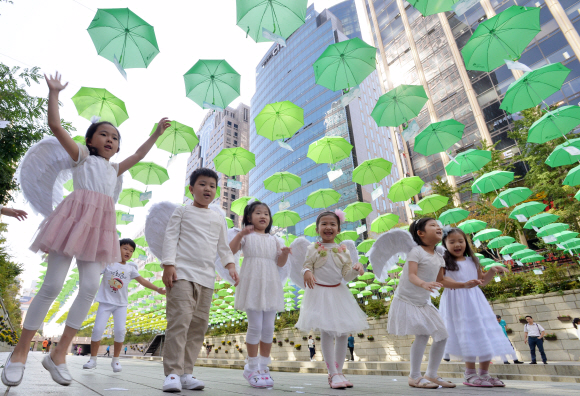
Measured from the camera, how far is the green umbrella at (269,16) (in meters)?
5.09

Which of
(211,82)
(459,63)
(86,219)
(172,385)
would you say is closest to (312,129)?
(459,63)

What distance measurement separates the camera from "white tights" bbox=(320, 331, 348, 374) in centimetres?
291

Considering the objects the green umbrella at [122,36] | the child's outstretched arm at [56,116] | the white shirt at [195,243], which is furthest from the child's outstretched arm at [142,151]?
the green umbrella at [122,36]

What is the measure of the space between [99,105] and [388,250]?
671cm

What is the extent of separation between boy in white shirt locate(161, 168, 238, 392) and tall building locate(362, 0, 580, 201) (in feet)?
73.9

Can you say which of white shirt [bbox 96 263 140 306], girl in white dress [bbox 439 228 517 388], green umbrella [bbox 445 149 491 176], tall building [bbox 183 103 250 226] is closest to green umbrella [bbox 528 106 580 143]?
Answer: green umbrella [bbox 445 149 491 176]

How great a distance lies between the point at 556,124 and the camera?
699 cm

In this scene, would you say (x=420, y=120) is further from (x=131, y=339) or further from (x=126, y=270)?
(x=131, y=339)

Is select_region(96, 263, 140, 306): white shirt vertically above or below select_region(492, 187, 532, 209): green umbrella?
below

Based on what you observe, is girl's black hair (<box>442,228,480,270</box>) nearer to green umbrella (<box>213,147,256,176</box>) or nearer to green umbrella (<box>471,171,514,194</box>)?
green umbrella (<box>213,147,256,176</box>)

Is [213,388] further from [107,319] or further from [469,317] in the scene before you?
[107,319]

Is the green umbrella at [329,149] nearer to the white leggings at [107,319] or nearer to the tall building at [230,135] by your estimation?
the white leggings at [107,319]

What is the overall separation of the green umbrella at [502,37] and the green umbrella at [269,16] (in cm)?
312

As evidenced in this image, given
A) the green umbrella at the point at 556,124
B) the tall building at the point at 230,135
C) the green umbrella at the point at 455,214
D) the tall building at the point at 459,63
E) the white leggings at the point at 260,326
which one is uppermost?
the tall building at the point at 230,135
